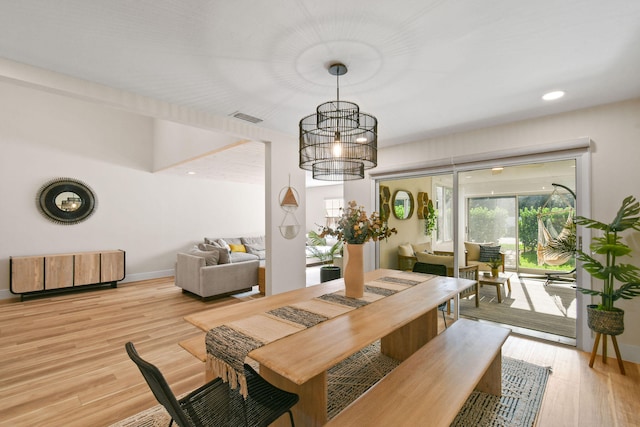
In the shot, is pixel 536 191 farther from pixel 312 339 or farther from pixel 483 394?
pixel 312 339

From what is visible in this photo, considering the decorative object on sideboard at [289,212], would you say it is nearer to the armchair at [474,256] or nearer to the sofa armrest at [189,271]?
the sofa armrest at [189,271]

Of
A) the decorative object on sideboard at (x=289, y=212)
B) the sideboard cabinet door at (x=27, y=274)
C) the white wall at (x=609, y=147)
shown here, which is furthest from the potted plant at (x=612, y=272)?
the sideboard cabinet door at (x=27, y=274)

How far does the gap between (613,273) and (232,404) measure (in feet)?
10.3

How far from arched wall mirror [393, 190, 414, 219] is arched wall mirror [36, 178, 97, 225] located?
18.9ft

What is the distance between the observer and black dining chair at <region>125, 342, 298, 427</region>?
128 centimetres

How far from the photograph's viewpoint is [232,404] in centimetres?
142

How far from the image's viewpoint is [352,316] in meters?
1.75

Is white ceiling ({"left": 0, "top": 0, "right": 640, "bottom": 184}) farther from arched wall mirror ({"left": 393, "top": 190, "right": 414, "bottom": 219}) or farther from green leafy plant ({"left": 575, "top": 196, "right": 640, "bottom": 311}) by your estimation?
arched wall mirror ({"left": 393, "top": 190, "right": 414, "bottom": 219})

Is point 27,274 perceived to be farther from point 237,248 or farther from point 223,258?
point 237,248

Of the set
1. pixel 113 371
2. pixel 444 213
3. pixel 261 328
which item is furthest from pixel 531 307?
pixel 113 371

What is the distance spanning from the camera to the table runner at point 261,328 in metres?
1.33

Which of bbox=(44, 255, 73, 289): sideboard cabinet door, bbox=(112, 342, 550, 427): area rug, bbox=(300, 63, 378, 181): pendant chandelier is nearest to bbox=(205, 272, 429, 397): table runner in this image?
bbox=(112, 342, 550, 427): area rug

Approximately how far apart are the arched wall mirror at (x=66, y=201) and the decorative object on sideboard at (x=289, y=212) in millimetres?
4407

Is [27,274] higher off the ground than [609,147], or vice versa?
[609,147]
